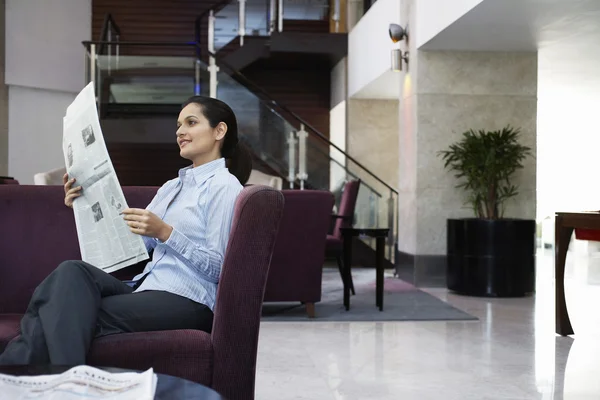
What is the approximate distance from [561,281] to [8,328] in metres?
3.56

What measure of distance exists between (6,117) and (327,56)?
16.0 feet

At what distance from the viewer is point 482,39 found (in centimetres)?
746

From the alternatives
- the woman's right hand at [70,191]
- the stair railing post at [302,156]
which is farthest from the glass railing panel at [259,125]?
the woman's right hand at [70,191]

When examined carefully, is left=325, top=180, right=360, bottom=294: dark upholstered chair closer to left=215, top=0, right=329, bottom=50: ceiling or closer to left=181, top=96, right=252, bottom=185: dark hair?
left=181, top=96, right=252, bottom=185: dark hair

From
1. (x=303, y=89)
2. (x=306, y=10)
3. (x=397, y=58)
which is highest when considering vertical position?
(x=306, y=10)

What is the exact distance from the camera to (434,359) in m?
4.19

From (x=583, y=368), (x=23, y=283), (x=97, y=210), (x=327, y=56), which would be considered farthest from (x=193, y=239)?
(x=327, y=56)

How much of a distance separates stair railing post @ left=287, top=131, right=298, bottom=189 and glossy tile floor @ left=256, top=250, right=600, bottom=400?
4.27 meters

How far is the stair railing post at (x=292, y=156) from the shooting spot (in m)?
10.0

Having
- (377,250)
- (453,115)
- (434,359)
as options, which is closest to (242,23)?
(453,115)

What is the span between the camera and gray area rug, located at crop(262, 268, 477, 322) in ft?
18.4

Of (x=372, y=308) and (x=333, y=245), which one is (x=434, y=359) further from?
(x=333, y=245)

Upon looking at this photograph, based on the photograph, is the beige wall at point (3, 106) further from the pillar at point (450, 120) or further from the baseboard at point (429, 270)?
the baseboard at point (429, 270)

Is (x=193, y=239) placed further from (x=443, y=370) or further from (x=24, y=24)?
(x=24, y=24)
